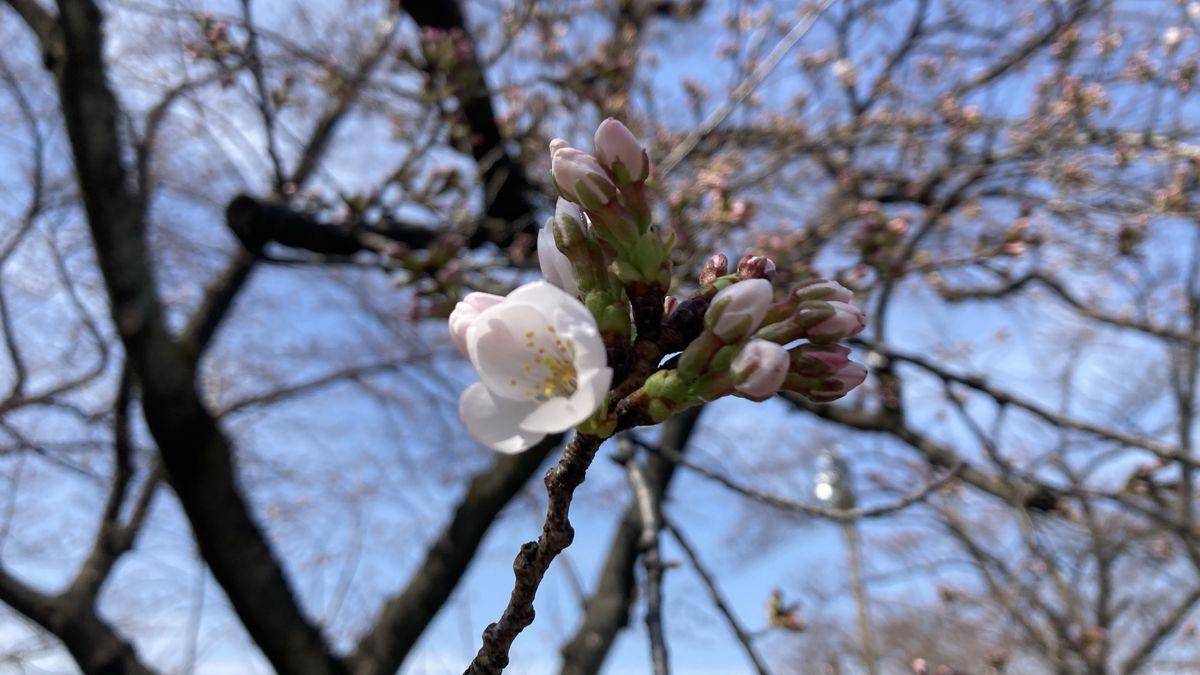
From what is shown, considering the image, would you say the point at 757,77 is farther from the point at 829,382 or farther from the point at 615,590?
the point at 615,590

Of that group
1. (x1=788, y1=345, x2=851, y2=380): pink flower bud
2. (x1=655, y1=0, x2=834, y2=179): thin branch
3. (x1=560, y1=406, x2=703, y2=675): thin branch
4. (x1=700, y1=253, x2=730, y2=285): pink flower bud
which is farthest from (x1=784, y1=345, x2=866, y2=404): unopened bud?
(x1=560, y1=406, x2=703, y2=675): thin branch

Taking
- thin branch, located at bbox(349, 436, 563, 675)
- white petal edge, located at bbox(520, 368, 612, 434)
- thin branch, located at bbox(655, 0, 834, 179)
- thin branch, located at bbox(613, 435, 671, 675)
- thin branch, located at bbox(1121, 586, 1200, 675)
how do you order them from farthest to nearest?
thin branch, located at bbox(1121, 586, 1200, 675), thin branch, located at bbox(349, 436, 563, 675), thin branch, located at bbox(655, 0, 834, 179), thin branch, located at bbox(613, 435, 671, 675), white petal edge, located at bbox(520, 368, 612, 434)

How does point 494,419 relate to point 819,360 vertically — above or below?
above

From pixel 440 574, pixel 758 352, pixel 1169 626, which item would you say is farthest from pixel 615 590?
pixel 758 352

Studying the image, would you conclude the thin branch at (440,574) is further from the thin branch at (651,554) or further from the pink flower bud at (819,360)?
the pink flower bud at (819,360)

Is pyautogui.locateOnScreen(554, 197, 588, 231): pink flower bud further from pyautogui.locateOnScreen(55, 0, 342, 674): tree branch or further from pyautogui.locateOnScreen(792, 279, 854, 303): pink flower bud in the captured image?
pyautogui.locateOnScreen(55, 0, 342, 674): tree branch

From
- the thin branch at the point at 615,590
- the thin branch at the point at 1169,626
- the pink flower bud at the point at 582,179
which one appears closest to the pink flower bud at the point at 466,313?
the pink flower bud at the point at 582,179

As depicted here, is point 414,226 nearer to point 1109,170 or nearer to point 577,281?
point 577,281

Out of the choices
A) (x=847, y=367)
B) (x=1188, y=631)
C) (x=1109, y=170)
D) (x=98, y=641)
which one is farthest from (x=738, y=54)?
(x=1188, y=631)
